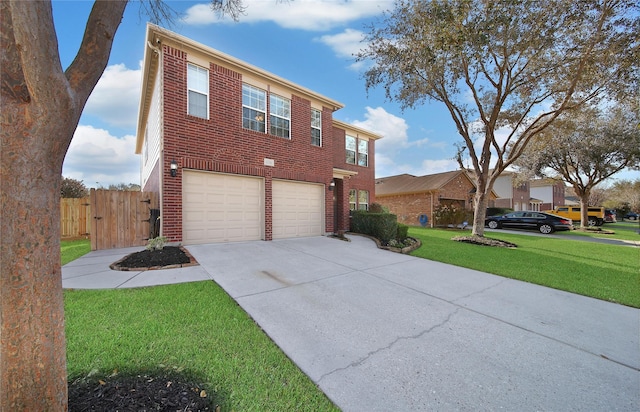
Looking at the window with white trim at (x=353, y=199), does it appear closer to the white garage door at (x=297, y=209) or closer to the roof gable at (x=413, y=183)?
the white garage door at (x=297, y=209)

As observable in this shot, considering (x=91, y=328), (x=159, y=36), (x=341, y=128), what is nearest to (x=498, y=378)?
(x=91, y=328)

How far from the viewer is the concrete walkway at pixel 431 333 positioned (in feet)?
7.14

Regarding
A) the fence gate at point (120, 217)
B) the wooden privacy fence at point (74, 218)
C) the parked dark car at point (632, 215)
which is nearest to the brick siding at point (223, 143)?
the fence gate at point (120, 217)

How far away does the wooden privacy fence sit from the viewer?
11.0 meters

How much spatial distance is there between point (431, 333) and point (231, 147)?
747 centimetres

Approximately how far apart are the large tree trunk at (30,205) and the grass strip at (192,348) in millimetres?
779

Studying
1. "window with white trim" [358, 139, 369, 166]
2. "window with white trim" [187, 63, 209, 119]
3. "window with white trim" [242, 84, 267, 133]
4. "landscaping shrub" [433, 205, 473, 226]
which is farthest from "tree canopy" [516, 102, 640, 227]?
"window with white trim" [187, 63, 209, 119]

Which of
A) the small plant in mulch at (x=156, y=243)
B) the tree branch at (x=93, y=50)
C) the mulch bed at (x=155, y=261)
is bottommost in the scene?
the mulch bed at (x=155, y=261)

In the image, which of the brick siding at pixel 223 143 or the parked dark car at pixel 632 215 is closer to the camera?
the brick siding at pixel 223 143

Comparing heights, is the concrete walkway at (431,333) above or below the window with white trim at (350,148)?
below

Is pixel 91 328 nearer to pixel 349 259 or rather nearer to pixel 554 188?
pixel 349 259

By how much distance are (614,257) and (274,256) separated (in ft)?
37.0

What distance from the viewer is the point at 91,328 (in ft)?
9.41

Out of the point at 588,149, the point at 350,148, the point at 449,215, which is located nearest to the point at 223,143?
the point at 350,148
